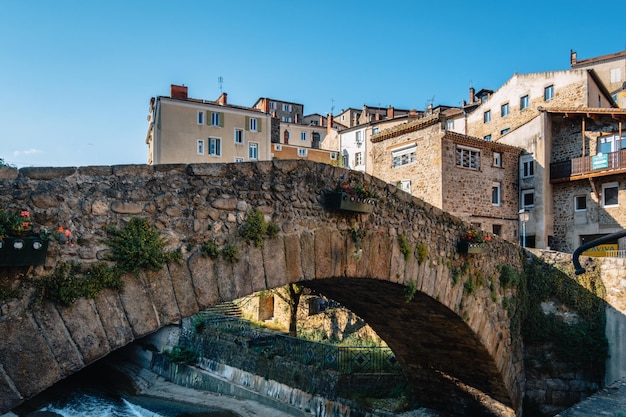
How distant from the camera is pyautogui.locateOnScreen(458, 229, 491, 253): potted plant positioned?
876 cm

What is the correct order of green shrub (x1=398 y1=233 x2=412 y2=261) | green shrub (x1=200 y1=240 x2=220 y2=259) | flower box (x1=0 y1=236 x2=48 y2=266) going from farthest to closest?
green shrub (x1=398 y1=233 x2=412 y2=261) < green shrub (x1=200 y1=240 x2=220 y2=259) < flower box (x1=0 y1=236 x2=48 y2=266)

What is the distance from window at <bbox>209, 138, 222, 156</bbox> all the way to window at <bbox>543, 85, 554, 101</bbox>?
746 inches

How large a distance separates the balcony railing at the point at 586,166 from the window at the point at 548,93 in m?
6.05

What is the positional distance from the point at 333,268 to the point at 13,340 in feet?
11.8

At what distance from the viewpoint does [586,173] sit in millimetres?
22141

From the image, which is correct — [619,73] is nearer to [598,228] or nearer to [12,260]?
[598,228]

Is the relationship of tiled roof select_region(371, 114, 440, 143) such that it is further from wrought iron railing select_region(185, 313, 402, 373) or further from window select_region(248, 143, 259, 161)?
wrought iron railing select_region(185, 313, 402, 373)

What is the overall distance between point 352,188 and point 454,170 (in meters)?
16.3

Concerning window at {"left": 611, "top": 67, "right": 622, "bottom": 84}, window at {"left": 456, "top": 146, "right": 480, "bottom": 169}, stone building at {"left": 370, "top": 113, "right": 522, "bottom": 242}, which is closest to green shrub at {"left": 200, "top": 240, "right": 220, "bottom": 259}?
stone building at {"left": 370, "top": 113, "right": 522, "bottom": 242}

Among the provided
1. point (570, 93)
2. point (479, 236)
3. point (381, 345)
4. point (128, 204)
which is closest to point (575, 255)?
point (128, 204)

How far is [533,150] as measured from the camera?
24.0m

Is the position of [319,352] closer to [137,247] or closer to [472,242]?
[472,242]

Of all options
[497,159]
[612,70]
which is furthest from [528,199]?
[612,70]

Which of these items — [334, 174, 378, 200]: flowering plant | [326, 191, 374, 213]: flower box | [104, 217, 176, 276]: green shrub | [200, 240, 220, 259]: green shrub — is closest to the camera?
[104, 217, 176, 276]: green shrub
